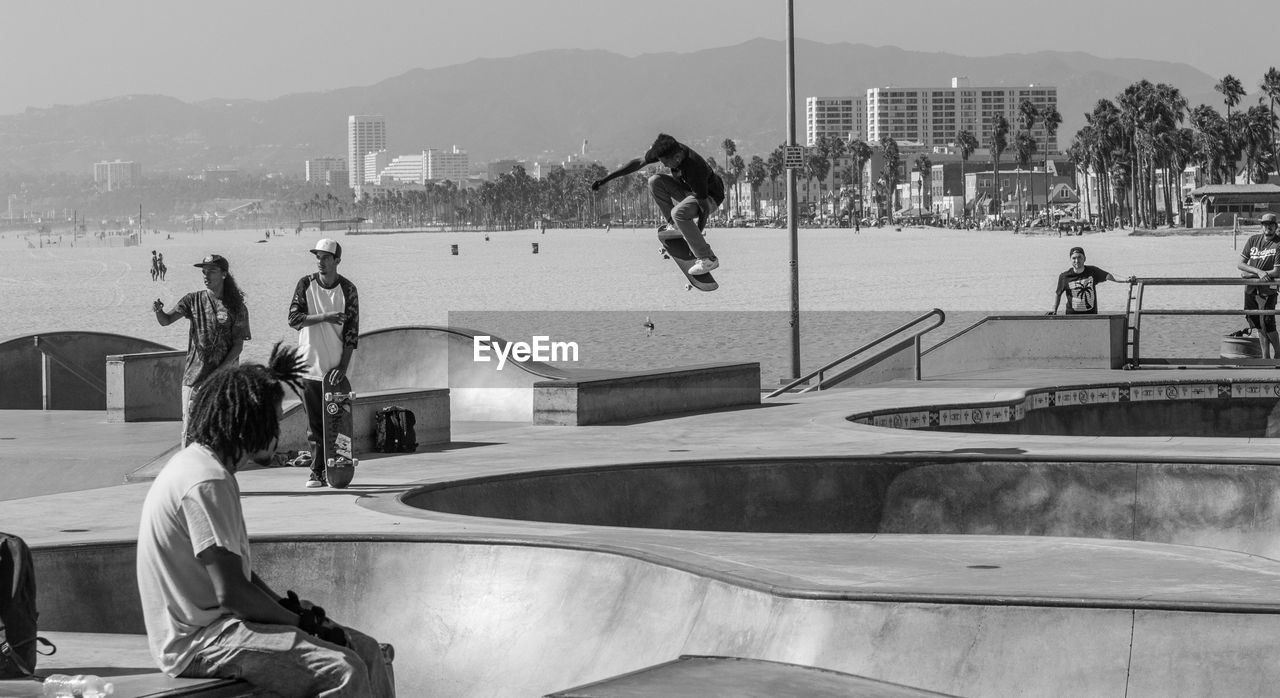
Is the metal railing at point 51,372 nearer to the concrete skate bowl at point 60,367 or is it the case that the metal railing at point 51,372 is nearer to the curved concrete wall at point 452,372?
the concrete skate bowl at point 60,367

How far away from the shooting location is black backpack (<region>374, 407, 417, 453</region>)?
1410cm

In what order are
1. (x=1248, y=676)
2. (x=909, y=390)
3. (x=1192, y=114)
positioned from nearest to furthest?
(x=1248, y=676), (x=909, y=390), (x=1192, y=114)

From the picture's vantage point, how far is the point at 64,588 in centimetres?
829

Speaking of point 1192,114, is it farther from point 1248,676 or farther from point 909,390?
point 1248,676

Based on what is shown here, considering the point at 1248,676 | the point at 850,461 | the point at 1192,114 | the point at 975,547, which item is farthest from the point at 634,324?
the point at 1192,114

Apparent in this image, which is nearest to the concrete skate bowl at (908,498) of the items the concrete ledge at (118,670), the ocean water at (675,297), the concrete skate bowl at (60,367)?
the concrete ledge at (118,670)

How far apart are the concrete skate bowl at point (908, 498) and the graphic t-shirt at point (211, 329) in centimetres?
184

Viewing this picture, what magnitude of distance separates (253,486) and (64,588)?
3.74m


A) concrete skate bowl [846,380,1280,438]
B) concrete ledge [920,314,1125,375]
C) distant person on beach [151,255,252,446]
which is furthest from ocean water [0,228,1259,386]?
distant person on beach [151,255,252,446]

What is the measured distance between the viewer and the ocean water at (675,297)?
37312mm

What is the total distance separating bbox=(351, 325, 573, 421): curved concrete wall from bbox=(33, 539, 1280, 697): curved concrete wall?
845 centimetres

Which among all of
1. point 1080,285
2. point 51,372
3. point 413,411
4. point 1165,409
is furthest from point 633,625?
point 1080,285

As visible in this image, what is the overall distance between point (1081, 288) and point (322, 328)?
12.6 meters

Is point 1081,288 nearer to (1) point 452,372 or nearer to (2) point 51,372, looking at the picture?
(1) point 452,372
